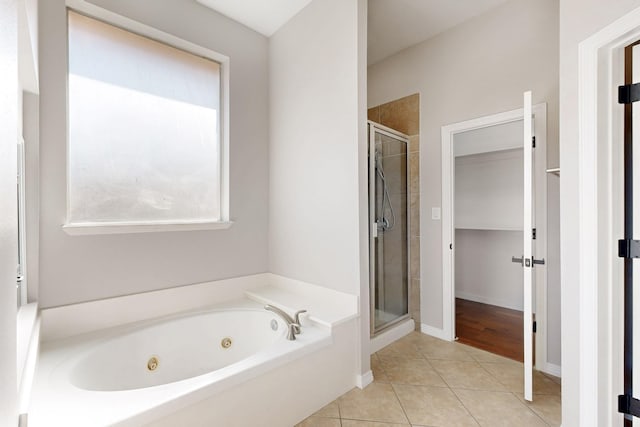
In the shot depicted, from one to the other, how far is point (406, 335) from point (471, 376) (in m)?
0.79

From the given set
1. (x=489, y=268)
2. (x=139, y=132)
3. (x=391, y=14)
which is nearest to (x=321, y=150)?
(x=139, y=132)

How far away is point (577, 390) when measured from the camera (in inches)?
57.1

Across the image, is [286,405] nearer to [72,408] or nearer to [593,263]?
[72,408]

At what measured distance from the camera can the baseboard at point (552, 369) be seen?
212 centimetres

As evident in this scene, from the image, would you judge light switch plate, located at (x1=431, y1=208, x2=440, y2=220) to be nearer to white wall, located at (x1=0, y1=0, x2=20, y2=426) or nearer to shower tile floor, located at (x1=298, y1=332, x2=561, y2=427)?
shower tile floor, located at (x1=298, y1=332, x2=561, y2=427)

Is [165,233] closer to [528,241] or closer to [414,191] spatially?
[414,191]

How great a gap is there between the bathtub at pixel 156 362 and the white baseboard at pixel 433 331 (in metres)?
1.47

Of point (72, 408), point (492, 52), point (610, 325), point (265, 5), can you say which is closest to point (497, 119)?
point (492, 52)

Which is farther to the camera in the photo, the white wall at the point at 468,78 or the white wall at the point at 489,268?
Result: the white wall at the point at 489,268

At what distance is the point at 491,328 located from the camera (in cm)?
300

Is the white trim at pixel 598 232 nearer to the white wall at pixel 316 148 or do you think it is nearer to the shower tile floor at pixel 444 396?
the shower tile floor at pixel 444 396

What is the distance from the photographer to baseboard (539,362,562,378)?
83.5 inches

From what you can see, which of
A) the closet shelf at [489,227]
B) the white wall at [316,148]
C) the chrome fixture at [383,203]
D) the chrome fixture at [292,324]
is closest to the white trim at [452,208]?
the chrome fixture at [383,203]

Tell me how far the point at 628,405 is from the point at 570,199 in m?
0.99
